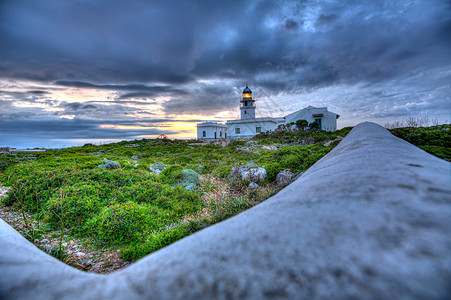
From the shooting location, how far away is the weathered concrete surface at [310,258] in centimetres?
51

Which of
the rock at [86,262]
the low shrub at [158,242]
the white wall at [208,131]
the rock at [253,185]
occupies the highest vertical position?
the white wall at [208,131]

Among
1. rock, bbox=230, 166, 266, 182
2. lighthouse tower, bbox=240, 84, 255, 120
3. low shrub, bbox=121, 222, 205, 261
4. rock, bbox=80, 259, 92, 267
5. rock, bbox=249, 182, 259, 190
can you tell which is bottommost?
rock, bbox=80, 259, 92, 267

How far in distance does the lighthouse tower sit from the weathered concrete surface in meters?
45.1

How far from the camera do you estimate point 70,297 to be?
2.04 ft

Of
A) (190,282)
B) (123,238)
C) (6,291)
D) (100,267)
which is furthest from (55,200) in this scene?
(190,282)

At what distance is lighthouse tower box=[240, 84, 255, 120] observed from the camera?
1784 inches

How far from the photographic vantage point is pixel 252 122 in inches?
1590

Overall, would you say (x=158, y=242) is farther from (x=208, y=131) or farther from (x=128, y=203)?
(x=208, y=131)

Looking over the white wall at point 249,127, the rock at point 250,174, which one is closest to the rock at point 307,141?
the rock at point 250,174

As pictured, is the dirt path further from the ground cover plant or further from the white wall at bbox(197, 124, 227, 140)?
the white wall at bbox(197, 124, 227, 140)

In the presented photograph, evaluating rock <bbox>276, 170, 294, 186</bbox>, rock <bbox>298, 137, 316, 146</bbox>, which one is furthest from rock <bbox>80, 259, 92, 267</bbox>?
rock <bbox>298, 137, 316, 146</bbox>

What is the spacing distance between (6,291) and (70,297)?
9.7 inches

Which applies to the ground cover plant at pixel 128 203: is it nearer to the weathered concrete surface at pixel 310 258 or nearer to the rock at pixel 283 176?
the rock at pixel 283 176

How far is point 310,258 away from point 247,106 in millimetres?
46147
